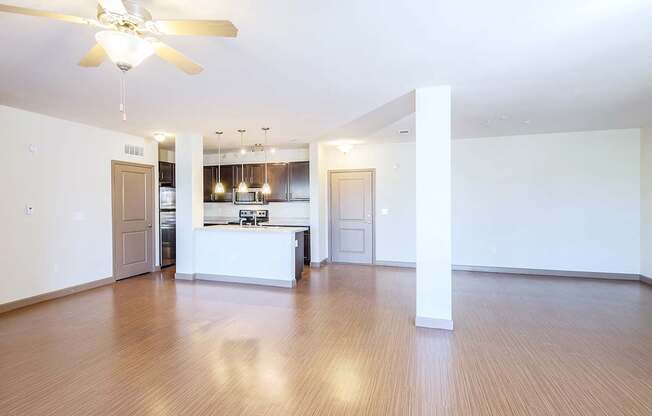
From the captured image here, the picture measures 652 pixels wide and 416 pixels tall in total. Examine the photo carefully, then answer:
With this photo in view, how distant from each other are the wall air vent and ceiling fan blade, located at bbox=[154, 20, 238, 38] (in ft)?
15.9

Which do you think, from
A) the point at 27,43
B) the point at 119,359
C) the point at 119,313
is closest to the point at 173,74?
the point at 27,43

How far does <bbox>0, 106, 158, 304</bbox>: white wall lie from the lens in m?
4.38

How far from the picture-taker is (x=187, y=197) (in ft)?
19.7

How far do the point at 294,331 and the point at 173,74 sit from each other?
2.86 metres

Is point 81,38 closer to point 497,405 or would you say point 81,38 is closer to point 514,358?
point 497,405

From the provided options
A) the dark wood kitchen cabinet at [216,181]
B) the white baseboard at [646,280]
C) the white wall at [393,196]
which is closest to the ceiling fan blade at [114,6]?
the white wall at [393,196]

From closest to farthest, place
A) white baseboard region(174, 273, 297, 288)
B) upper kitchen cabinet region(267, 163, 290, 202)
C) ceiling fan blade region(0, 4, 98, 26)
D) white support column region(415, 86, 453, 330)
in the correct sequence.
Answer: ceiling fan blade region(0, 4, 98, 26) < white support column region(415, 86, 453, 330) < white baseboard region(174, 273, 297, 288) < upper kitchen cabinet region(267, 163, 290, 202)

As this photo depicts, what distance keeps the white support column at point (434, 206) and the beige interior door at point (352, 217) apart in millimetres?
3623

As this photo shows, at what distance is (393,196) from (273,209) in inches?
109

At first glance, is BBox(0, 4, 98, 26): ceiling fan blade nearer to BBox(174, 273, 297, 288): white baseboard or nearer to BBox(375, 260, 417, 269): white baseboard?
BBox(174, 273, 297, 288): white baseboard

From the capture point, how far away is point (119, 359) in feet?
9.73

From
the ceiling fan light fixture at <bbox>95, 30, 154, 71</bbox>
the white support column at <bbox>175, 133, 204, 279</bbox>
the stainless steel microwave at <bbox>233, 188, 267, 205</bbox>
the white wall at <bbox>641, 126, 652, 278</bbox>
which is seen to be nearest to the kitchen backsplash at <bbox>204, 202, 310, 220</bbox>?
the stainless steel microwave at <bbox>233, 188, 267, 205</bbox>

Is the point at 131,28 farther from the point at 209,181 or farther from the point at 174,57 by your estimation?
the point at 209,181

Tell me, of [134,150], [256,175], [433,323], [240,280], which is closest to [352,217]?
[256,175]
